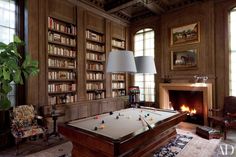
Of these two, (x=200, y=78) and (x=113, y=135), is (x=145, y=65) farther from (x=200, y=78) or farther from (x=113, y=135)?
(x=200, y=78)

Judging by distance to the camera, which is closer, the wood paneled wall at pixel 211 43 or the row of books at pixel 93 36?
the wood paneled wall at pixel 211 43

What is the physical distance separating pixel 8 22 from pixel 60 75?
5.87 ft

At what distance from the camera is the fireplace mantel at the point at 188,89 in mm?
5051

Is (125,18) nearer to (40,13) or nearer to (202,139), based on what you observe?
(40,13)

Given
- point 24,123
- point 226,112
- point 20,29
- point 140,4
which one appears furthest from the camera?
point 140,4

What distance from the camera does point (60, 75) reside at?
495cm

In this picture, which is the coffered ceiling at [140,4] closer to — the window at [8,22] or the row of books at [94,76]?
the window at [8,22]

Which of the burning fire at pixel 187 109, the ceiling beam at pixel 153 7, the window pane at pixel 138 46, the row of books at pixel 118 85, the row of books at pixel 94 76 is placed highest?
the ceiling beam at pixel 153 7

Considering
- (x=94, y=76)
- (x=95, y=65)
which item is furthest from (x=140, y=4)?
(x=94, y=76)

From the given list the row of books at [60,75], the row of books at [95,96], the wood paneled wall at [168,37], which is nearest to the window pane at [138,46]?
the wood paneled wall at [168,37]

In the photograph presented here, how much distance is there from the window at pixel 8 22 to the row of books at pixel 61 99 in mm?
884

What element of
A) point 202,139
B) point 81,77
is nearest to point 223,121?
point 202,139

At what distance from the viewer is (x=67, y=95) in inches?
200

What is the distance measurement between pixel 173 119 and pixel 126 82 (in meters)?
4.21
